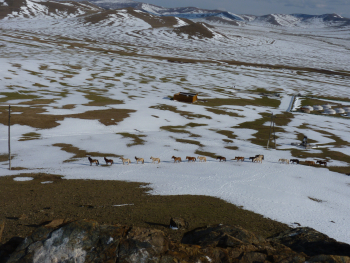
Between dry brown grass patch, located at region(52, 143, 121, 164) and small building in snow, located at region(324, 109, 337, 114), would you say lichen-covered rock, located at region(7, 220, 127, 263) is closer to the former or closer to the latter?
dry brown grass patch, located at region(52, 143, 121, 164)

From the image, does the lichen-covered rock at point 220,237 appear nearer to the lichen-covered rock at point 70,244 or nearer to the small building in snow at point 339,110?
the lichen-covered rock at point 70,244

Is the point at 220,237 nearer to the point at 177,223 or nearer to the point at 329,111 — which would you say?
the point at 177,223

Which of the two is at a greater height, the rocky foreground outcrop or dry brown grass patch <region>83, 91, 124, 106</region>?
the rocky foreground outcrop

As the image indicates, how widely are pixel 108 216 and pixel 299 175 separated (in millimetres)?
28464

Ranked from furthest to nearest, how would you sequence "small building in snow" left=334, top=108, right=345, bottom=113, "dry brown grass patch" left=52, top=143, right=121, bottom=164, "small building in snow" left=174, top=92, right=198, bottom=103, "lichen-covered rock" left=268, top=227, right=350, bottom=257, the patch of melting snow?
"small building in snow" left=334, top=108, right=345, bottom=113 → "small building in snow" left=174, top=92, right=198, bottom=103 → "dry brown grass patch" left=52, top=143, right=121, bottom=164 → the patch of melting snow → "lichen-covered rock" left=268, top=227, right=350, bottom=257

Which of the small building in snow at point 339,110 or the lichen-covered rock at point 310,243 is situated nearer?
the lichen-covered rock at point 310,243

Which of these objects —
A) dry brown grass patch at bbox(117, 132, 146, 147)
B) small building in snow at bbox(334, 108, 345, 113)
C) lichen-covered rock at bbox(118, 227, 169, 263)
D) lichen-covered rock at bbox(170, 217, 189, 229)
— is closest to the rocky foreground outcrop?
lichen-covered rock at bbox(118, 227, 169, 263)

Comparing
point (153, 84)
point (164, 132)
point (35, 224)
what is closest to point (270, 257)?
point (35, 224)

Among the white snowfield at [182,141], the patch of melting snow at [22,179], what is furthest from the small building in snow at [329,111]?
the patch of melting snow at [22,179]

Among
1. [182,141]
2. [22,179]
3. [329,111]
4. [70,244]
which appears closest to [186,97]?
[182,141]

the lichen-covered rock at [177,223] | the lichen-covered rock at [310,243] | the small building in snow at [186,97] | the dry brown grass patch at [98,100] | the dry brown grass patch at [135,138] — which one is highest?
the lichen-covered rock at [310,243]

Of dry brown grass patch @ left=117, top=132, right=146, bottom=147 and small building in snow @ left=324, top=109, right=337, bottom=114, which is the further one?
small building in snow @ left=324, top=109, right=337, bottom=114

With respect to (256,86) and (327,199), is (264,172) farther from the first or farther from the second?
(256,86)

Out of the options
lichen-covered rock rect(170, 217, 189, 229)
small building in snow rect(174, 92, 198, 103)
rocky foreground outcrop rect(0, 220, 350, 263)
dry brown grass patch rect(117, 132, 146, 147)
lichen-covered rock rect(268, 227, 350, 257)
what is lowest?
dry brown grass patch rect(117, 132, 146, 147)
